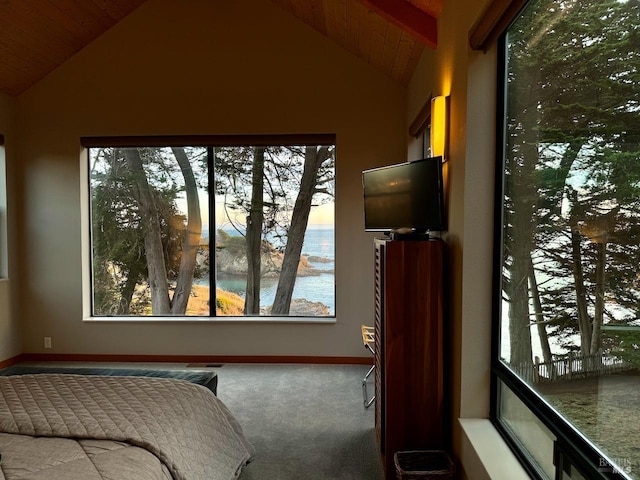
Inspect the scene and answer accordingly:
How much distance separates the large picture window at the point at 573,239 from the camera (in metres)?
1.04

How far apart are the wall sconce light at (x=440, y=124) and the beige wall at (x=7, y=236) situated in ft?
14.0

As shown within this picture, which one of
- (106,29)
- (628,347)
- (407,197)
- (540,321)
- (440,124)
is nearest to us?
(628,347)

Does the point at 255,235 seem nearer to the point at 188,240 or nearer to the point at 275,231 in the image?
the point at 275,231

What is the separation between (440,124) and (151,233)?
3247 mm

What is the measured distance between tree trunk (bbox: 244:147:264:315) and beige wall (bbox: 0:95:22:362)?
7.91 ft

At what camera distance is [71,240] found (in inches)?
167

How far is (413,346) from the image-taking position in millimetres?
2137

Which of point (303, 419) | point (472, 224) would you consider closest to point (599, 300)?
point (472, 224)

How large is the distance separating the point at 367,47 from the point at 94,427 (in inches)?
138

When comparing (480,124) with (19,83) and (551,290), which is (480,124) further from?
(19,83)

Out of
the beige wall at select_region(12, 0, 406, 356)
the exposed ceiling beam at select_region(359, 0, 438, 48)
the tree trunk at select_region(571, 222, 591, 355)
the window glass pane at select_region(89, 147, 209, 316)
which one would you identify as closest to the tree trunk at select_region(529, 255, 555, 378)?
the tree trunk at select_region(571, 222, 591, 355)

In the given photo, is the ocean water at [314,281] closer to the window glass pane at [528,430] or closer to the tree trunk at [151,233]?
the tree trunk at [151,233]

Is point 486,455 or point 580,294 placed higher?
point 580,294

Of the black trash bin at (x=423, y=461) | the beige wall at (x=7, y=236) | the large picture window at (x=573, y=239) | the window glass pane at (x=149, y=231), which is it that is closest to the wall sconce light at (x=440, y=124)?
the large picture window at (x=573, y=239)
